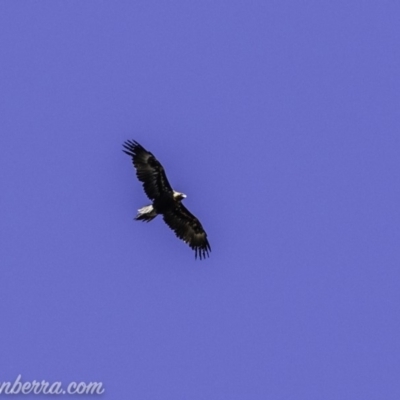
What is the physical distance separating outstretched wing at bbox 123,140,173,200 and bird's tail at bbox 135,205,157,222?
0.49 m

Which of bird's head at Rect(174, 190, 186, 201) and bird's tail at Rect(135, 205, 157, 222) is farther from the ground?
bird's head at Rect(174, 190, 186, 201)

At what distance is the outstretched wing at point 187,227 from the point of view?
1539 inches

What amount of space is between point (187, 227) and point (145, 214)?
2.43m

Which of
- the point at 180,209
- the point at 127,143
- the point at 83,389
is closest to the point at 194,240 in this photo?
the point at 180,209

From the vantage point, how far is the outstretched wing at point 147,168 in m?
37.6

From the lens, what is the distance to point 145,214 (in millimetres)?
37625

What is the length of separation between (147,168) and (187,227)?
2933mm

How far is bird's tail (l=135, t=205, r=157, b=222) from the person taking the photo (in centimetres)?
3747

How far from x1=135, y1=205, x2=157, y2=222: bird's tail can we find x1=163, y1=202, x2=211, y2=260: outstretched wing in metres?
1.03

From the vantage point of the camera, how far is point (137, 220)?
37.4 m

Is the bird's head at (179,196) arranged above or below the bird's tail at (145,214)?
above

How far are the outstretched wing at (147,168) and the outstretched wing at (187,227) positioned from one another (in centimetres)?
125

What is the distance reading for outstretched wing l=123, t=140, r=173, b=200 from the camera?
123 ft

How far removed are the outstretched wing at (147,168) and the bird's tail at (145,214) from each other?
0.49 metres
